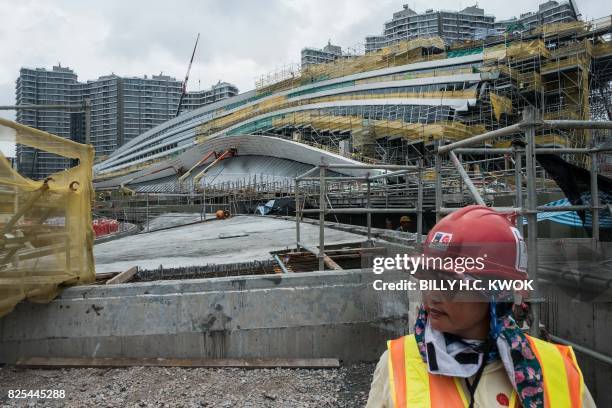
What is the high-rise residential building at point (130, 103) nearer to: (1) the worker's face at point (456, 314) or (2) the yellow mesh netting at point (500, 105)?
(2) the yellow mesh netting at point (500, 105)

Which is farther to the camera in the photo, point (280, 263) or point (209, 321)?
point (280, 263)

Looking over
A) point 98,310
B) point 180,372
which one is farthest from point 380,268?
point 98,310

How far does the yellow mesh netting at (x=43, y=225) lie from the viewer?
3709mm

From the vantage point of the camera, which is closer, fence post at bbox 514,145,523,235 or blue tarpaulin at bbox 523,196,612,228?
fence post at bbox 514,145,523,235

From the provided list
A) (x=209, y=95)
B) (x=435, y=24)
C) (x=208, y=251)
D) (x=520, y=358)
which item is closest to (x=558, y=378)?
(x=520, y=358)

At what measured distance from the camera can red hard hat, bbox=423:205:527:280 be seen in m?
1.28

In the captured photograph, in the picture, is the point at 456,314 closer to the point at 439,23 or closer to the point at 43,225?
the point at 43,225

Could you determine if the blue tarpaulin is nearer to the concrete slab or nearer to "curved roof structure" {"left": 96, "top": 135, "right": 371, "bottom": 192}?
the concrete slab

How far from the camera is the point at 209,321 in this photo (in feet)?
13.6

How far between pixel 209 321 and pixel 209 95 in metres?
131

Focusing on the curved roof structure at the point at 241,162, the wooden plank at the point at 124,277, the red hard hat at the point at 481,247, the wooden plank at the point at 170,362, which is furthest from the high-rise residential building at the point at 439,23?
the red hard hat at the point at 481,247

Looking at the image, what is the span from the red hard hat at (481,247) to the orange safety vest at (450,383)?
25 centimetres

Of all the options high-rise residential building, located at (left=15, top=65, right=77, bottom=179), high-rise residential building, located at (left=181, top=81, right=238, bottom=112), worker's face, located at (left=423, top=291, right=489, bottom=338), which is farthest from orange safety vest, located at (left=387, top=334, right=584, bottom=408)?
high-rise residential building, located at (left=181, top=81, right=238, bottom=112)

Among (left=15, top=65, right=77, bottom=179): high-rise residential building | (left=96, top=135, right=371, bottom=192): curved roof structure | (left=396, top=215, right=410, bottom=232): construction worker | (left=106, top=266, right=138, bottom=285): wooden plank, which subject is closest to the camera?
(left=15, top=65, right=77, bottom=179): high-rise residential building
